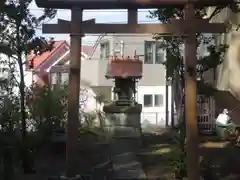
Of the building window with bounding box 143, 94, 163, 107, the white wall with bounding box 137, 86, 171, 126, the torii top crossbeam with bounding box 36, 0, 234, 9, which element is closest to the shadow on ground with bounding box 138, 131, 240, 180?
the torii top crossbeam with bounding box 36, 0, 234, 9

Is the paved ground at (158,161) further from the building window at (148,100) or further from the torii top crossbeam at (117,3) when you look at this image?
the building window at (148,100)

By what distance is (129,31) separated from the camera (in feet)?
24.7

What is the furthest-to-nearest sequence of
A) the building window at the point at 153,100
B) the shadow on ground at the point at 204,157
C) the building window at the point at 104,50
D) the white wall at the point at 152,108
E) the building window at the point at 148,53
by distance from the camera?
the building window at the point at 104,50
the building window at the point at 153,100
the building window at the point at 148,53
the white wall at the point at 152,108
the shadow on ground at the point at 204,157

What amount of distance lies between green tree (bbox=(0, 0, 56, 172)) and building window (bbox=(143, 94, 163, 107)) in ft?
62.9

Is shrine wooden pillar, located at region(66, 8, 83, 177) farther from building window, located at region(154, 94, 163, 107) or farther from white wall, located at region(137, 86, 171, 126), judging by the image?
building window, located at region(154, 94, 163, 107)

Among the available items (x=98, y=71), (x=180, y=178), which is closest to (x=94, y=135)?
(x=180, y=178)

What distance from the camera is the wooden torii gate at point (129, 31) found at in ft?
24.4

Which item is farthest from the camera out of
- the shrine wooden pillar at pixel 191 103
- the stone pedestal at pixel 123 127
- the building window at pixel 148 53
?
the building window at pixel 148 53

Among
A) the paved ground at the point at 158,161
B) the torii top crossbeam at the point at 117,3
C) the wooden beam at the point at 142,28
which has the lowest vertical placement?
the paved ground at the point at 158,161

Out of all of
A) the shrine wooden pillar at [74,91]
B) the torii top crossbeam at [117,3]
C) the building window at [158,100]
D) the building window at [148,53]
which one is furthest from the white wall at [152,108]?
the shrine wooden pillar at [74,91]

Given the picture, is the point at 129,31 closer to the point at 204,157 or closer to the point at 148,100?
the point at 204,157

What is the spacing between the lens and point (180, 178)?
9.28 m

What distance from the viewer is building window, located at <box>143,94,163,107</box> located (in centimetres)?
2949

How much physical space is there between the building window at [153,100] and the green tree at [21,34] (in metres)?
19.2
